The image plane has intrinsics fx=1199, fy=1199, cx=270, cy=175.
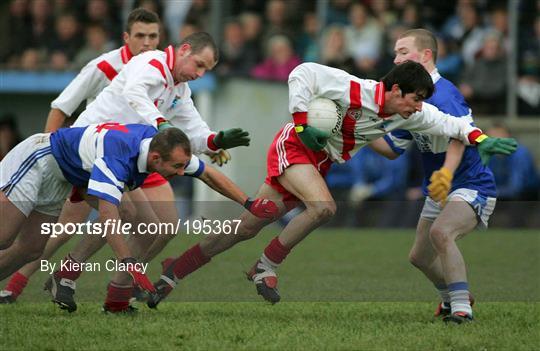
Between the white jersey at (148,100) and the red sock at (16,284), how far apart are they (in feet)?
4.03

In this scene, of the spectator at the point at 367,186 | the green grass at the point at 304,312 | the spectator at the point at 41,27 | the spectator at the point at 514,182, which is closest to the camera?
the green grass at the point at 304,312

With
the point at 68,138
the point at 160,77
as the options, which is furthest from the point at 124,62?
the point at 68,138

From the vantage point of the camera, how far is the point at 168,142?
742 centimetres

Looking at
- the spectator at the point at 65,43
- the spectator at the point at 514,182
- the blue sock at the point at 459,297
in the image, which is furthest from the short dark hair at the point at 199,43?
the spectator at the point at 65,43

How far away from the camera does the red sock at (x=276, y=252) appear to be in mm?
8461

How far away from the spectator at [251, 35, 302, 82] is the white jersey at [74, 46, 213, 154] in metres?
8.20

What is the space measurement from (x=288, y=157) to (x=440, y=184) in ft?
4.08

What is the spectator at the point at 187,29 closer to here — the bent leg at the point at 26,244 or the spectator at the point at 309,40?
the spectator at the point at 309,40

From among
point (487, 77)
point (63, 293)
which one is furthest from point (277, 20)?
point (63, 293)

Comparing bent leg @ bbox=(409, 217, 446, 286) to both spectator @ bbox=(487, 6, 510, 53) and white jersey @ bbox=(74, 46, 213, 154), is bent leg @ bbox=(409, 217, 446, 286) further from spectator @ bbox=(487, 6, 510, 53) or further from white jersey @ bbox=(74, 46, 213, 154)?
spectator @ bbox=(487, 6, 510, 53)

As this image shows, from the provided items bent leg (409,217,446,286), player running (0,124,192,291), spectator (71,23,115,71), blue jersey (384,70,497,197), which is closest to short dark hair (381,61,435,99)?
blue jersey (384,70,497,197)

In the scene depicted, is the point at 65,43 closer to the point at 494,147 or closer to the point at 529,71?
the point at 529,71

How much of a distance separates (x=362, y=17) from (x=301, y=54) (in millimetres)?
1054

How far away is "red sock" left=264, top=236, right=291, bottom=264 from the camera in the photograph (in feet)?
27.8
